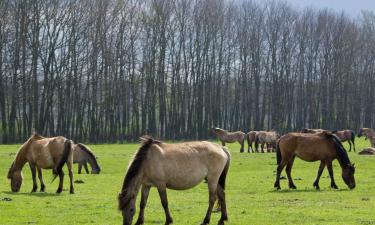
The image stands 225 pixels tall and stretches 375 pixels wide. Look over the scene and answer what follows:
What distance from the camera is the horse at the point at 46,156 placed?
19445mm

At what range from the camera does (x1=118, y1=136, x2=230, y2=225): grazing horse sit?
1198 cm

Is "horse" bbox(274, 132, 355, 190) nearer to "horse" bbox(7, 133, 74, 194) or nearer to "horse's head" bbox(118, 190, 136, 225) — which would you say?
"horse" bbox(7, 133, 74, 194)

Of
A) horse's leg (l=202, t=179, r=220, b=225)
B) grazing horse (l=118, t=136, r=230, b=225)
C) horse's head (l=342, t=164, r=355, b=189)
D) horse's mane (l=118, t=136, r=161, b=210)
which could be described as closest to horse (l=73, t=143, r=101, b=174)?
horse's head (l=342, t=164, r=355, b=189)

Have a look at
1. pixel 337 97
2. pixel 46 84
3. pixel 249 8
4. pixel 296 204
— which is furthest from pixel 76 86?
pixel 296 204

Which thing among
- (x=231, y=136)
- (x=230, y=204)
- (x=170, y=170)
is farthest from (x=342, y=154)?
(x=231, y=136)

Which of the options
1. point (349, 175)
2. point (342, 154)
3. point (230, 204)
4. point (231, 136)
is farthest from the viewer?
point (231, 136)

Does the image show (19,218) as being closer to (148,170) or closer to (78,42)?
(148,170)

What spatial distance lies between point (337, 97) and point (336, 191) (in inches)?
3001

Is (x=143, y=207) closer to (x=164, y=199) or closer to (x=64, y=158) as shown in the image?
(x=164, y=199)

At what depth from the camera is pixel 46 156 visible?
19.8 metres

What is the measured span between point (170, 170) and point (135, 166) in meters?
0.81

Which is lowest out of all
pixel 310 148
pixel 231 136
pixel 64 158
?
pixel 231 136

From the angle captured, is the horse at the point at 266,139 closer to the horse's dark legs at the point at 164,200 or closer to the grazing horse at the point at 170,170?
the grazing horse at the point at 170,170

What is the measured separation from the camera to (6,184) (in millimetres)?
23422
